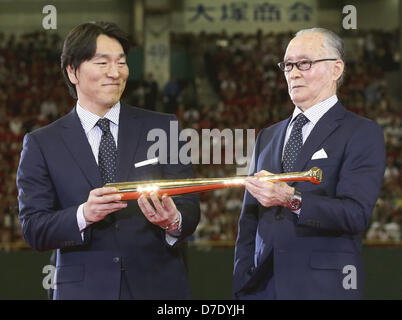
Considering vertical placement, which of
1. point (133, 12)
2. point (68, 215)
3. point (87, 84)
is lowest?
point (68, 215)

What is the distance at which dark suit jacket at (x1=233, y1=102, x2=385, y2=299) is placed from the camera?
2061 millimetres

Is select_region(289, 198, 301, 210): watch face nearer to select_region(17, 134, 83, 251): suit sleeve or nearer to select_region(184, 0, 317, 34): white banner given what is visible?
select_region(17, 134, 83, 251): suit sleeve

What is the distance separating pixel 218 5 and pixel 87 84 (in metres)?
10.7

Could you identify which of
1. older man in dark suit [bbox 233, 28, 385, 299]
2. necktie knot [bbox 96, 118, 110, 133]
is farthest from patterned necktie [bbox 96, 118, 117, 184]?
older man in dark suit [bbox 233, 28, 385, 299]

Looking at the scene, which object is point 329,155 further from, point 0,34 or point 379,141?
point 0,34

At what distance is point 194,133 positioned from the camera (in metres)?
8.38

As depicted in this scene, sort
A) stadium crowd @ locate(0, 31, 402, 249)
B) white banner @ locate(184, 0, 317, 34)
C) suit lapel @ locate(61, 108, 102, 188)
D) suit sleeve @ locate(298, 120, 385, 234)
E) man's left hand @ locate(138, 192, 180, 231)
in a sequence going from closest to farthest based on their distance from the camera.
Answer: man's left hand @ locate(138, 192, 180, 231)
suit sleeve @ locate(298, 120, 385, 234)
suit lapel @ locate(61, 108, 102, 188)
stadium crowd @ locate(0, 31, 402, 249)
white banner @ locate(184, 0, 317, 34)

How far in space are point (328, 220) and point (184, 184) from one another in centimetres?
46

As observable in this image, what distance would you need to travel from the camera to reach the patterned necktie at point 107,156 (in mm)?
Answer: 2178

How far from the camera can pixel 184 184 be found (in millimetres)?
1988

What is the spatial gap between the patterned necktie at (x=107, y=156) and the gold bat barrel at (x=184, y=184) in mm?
190

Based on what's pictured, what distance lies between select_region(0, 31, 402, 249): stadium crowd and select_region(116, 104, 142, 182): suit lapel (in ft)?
16.2

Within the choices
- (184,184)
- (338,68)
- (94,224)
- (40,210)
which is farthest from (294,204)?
(40,210)
